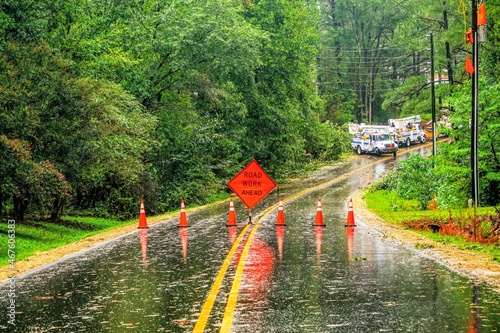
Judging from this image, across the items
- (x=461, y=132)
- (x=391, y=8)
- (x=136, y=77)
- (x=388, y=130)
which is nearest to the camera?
(x=461, y=132)

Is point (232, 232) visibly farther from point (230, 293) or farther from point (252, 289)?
point (230, 293)

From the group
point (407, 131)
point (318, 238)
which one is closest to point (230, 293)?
point (318, 238)

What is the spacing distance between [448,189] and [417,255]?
14875 mm

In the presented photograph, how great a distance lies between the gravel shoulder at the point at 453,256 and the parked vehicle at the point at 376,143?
4571 centimetres

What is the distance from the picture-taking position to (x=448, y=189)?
98.1 feet

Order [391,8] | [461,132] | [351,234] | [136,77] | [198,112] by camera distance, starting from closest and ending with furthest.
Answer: [351,234] < [461,132] < [136,77] < [198,112] < [391,8]

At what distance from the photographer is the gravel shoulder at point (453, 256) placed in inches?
497

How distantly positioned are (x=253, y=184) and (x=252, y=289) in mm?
13513

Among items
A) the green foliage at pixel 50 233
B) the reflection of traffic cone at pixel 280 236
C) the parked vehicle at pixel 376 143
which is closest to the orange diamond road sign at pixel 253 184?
the reflection of traffic cone at pixel 280 236

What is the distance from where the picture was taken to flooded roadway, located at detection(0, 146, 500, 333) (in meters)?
9.14

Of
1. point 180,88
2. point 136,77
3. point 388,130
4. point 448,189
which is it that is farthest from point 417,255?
point 388,130

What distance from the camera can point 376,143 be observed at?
2763 inches

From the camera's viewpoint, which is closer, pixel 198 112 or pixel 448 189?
pixel 448 189

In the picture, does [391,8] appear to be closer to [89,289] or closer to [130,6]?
[130,6]
